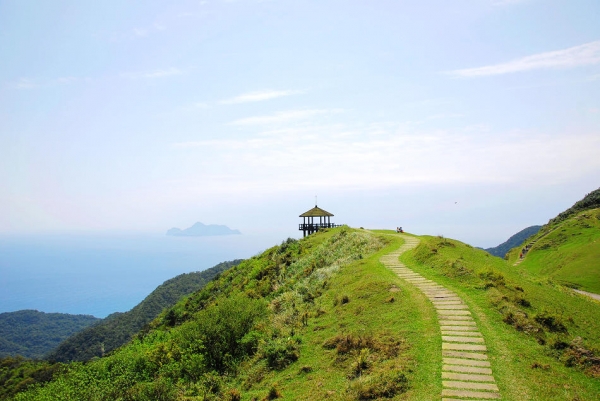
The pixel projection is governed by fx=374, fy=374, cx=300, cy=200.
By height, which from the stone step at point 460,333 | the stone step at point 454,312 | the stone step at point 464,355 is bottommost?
the stone step at point 464,355

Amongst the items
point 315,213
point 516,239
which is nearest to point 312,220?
point 315,213

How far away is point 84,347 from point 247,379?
107m

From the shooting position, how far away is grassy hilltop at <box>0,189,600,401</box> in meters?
10.7

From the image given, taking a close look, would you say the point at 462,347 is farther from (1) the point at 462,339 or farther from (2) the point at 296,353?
(2) the point at 296,353

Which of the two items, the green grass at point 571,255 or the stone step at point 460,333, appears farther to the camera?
the green grass at point 571,255

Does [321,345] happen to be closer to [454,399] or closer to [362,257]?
[454,399]

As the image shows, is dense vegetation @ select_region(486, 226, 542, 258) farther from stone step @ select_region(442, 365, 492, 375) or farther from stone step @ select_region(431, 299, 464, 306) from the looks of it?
stone step @ select_region(442, 365, 492, 375)

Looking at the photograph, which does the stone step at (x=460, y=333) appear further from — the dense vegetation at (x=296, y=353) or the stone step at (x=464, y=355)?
the stone step at (x=464, y=355)

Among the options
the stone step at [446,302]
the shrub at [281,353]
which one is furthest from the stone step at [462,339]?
the shrub at [281,353]

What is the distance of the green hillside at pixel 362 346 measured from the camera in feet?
35.2

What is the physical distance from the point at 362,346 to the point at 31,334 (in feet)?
706

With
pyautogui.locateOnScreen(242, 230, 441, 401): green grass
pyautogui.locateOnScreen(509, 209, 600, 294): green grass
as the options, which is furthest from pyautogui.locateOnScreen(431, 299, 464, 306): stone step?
pyautogui.locateOnScreen(509, 209, 600, 294): green grass

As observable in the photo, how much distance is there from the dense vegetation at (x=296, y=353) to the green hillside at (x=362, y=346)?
6 cm

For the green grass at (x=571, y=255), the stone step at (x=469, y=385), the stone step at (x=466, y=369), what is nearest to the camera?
the stone step at (x=469, y=385)
